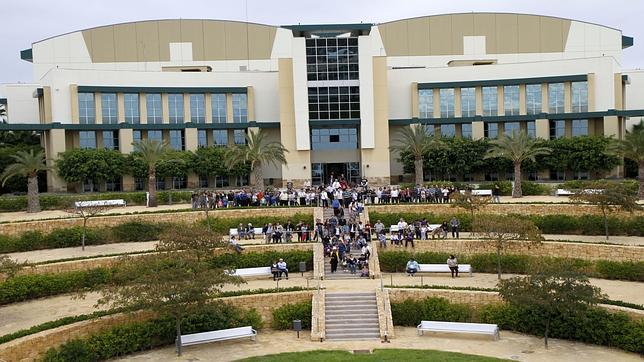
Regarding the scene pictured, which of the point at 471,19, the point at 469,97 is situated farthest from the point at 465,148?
the point at 471,19

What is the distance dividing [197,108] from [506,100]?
31.1m

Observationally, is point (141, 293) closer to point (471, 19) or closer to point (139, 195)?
point (139, 195)

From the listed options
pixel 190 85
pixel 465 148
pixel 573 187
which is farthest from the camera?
pixel 190 85

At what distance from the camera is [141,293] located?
26.1m

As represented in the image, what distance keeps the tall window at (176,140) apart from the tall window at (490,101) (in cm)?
3050

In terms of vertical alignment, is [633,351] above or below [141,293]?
below

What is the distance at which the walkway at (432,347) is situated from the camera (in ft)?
84.0

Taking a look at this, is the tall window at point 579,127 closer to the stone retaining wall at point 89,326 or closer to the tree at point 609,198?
the tree at point 609,198

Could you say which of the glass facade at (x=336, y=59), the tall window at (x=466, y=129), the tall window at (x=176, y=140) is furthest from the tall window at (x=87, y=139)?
the tall window at (x=466, y=129)

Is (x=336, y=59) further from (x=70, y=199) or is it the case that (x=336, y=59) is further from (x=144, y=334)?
(x=144, y=334)

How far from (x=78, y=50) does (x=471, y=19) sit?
148 ft

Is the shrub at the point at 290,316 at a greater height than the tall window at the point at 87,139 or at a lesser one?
lesser

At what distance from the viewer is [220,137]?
6844 cm

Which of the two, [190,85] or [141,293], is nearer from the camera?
[141,293]
